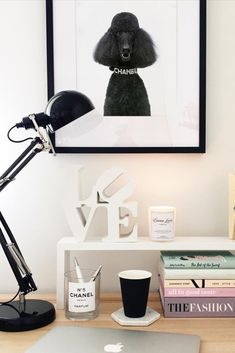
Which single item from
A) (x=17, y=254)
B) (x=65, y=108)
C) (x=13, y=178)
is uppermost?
(x=65, y=108)

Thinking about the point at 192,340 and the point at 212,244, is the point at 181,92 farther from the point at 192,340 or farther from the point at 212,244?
the point at 192,340

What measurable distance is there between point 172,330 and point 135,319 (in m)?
0.09

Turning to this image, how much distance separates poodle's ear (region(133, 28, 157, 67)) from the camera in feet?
4.02

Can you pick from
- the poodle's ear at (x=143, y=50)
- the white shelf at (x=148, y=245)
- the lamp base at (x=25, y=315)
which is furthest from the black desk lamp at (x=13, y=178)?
the poodle's ear at (x=143, y=50)

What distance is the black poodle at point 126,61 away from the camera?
1.22 m

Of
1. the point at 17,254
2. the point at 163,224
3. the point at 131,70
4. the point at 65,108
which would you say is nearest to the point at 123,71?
the point at 131,70

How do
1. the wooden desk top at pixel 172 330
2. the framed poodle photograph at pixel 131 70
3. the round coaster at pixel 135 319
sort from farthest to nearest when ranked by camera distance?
the framed poodle photograph at pixel 131 70, the round coaster at pixel 135 319, the wooden desk top at pixel 172 330

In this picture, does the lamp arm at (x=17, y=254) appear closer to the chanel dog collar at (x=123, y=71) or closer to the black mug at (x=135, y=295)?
the black mug at (x=135, y=295)

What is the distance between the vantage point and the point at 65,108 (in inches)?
40.1

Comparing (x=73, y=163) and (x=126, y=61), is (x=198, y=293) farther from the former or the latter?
(x=126, y=61)

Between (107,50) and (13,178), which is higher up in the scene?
(107,50)

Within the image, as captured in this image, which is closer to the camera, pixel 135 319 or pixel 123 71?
pixel 135 319

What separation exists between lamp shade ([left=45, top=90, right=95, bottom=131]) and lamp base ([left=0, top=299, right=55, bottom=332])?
1.37 ft

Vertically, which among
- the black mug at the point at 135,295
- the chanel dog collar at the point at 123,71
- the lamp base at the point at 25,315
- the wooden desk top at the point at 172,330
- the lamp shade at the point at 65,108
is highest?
the chanel dog collar at the point at 123,71
